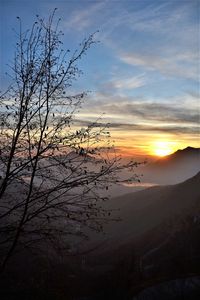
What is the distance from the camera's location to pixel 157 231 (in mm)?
166375

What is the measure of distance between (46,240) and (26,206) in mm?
1087

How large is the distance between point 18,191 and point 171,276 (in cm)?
10195

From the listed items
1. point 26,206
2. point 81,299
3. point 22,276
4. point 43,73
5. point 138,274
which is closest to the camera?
point 26,206

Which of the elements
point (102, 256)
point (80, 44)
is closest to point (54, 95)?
point (80, 44)

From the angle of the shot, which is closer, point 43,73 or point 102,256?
point 43,73

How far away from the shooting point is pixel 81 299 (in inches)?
3885

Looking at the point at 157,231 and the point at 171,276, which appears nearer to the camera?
the point at 171,276

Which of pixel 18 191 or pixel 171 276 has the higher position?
pixel 18 191

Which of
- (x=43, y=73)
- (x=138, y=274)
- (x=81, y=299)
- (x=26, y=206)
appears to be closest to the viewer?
(x=26, y=206)

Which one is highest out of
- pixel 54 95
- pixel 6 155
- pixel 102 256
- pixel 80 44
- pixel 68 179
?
pixel 80 44

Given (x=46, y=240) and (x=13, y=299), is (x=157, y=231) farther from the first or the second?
(x=46, y=240)

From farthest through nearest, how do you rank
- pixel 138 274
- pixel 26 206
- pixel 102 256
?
pixel 102 256, pixel 138 274, pixel 26 206

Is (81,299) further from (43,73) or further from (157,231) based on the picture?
(43,73)

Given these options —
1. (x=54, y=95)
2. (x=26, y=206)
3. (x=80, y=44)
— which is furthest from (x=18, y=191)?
(x=80, y=44)
